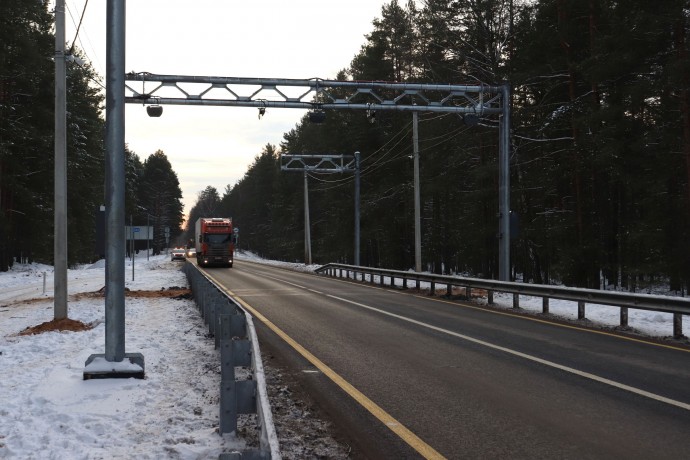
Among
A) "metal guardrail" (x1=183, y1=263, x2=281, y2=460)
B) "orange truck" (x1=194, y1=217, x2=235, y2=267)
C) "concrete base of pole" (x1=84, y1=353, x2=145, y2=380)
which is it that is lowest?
"concrete base of pole" (x1=84, y1=353, x2=145, y2=380)

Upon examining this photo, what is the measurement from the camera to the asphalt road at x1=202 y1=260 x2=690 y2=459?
508 cm

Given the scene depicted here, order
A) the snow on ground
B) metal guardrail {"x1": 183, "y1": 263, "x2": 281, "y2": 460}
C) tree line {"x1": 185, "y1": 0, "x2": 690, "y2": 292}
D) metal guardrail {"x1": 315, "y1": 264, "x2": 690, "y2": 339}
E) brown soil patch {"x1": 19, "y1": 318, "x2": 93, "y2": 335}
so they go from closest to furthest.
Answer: metal guardrail {"x1": 183, "y1": 263, "x2": 281, "y2": 460} → the snow on ground → metal guardrail {"x1": 315, "y1": 264, "x2": 690, "y2": 339} → brown soil patch {"x1": 19, "y1": 318, "x2": 93, "y2": 335} → tree line {"x1": 185, "y1": 0, "x2": 690, "y2": 292}

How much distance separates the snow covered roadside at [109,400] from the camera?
16.6 ft

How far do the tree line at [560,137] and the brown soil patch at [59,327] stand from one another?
13829 millimetres

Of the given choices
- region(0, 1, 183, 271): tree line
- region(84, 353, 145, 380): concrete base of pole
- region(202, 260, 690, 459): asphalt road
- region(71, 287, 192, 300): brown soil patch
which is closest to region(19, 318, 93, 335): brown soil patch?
region(202, 260, 690, 459): asphalt road

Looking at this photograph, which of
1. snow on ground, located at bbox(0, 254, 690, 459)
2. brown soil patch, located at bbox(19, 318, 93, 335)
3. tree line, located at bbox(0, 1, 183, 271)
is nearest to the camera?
snow on ground, located at bbox(0, 254, 690, 459)

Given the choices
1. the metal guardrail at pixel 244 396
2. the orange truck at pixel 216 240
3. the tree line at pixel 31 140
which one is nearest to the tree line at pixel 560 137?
the orange truck at pixel 216 240

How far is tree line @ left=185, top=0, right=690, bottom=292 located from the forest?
0.08 m

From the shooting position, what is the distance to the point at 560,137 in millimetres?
24641

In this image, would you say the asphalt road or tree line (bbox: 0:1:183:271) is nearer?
the asphalt road

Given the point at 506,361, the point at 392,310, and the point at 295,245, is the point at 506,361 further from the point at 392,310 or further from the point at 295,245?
the point at 295,245

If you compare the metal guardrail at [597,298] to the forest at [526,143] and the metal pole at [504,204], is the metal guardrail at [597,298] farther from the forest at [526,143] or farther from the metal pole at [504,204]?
the forest at [526,143]

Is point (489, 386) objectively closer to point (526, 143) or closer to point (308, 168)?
point (526, 143)

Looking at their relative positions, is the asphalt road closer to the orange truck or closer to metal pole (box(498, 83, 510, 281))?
metal pole (box(498, 83, 510, 281))
